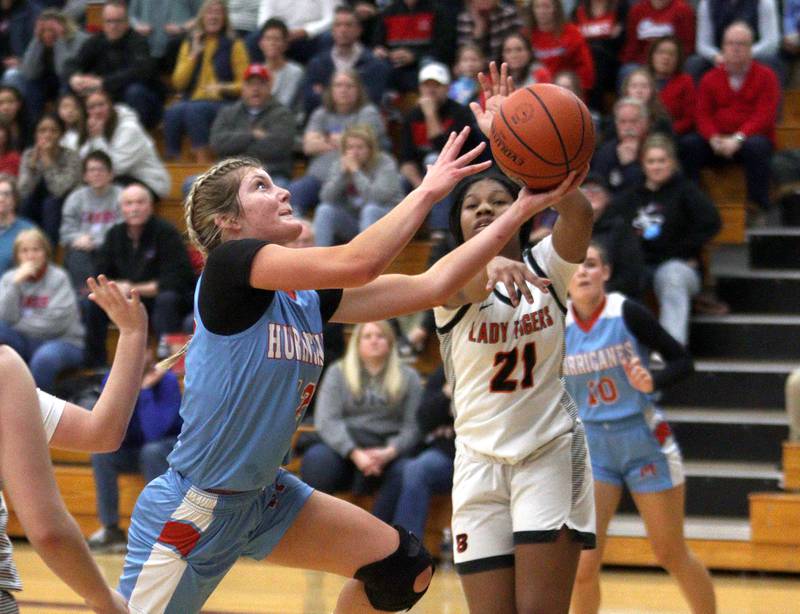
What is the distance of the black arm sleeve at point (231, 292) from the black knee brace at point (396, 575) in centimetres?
89

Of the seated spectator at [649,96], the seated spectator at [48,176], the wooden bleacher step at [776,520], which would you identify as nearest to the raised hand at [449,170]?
the wooden bleacher step at [776,520]

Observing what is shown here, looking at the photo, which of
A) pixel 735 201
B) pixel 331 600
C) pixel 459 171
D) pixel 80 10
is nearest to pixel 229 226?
pixel 459 171

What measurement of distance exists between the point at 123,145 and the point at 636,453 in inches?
228

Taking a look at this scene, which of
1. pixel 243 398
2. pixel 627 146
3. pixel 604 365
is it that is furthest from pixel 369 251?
pixel 627 146

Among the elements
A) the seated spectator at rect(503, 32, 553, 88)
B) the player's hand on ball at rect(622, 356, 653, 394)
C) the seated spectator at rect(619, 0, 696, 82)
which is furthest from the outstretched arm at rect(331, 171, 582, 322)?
the seated spectator at rect(619, 0, 696, 82)

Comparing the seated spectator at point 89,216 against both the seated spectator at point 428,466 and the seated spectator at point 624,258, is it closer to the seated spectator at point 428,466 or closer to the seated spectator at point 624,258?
the seated spectator at point 428,466

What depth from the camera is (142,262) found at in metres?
9.05

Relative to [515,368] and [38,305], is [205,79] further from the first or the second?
[515,368]

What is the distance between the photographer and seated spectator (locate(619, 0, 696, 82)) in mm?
9781

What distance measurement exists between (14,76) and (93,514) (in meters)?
4.97

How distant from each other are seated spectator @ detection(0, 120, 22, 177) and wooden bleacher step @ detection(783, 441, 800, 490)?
6.46 meters

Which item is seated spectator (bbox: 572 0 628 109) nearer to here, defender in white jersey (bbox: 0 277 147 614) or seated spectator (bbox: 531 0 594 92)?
seated spectator (bbox: 531 0 594 92)

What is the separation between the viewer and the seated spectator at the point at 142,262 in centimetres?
894

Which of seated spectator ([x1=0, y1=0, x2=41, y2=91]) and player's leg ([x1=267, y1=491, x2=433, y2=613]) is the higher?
Result: seated spectator ([x1=0, y1=0, x2=41, y2=91])
